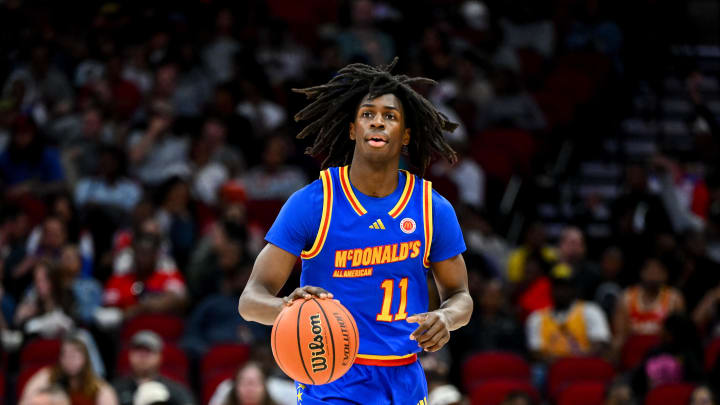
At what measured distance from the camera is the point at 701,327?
9844 mm

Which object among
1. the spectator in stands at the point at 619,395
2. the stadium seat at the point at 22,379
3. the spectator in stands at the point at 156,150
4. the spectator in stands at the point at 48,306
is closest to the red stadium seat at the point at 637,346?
the spectator in stands at the point at 619,395

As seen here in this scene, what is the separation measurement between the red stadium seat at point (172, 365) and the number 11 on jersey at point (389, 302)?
4528 millimetres

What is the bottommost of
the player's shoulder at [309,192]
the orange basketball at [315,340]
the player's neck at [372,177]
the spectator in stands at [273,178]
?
the spectator in stands at [273,178]

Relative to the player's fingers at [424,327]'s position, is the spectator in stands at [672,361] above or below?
below

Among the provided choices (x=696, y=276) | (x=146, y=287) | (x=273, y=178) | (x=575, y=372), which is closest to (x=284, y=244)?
A: (x=575, y=372)

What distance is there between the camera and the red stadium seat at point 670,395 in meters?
8.34

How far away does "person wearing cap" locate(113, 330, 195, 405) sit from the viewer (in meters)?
7.78

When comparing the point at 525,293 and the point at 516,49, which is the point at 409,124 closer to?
the point at 525,293

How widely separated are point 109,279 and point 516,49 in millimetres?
6727

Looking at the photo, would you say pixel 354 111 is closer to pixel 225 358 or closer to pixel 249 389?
pixel 249 389

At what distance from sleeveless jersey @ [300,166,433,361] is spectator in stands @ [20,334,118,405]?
4.16 meters

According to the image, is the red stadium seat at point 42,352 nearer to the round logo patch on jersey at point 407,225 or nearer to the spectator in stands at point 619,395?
the spectator in stands at point 619,395

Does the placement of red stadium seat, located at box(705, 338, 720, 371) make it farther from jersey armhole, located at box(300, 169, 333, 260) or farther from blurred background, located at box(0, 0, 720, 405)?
jersey armhole, located at box(300, 169, 333, 260)

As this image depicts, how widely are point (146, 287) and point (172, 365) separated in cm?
107
